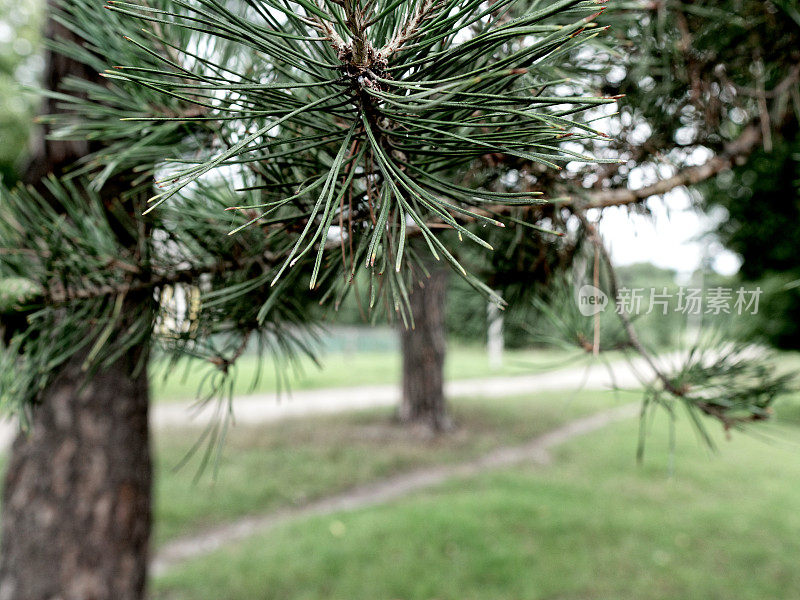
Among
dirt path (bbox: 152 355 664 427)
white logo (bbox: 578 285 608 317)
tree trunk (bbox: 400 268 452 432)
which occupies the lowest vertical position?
dirt path (bbox: 152 355 664 427)

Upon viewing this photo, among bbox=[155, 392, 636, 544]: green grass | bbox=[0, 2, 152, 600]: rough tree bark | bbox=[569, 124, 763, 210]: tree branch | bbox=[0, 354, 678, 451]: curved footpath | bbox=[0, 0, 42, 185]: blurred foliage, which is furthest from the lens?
bbox=[0, 0, 42, 185]: blurred foliage

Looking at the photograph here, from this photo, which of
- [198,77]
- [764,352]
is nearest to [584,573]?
[764,352]

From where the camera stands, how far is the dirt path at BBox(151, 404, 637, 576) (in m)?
3.39

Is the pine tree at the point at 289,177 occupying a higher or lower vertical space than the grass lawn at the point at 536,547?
higher

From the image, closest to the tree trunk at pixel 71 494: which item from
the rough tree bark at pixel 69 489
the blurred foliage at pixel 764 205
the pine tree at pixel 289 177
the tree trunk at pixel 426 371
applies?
the rough tree bark at pixel 69 489

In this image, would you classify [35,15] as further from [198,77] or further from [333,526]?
[198,77]

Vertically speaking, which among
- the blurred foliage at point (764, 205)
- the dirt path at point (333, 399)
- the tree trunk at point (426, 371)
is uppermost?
the blurred foliage at point (764, 205)

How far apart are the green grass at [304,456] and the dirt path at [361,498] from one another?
0.11 metres

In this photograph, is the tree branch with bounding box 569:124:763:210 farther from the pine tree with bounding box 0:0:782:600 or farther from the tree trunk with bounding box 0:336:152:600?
the tree trunk with bounding box 0:336:152:600

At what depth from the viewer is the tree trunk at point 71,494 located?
152 cm

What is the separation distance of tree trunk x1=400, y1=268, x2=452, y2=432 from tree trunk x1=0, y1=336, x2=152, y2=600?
15.8ft

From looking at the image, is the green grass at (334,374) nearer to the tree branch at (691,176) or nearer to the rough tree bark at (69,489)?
the rough tree bark at (69,489)

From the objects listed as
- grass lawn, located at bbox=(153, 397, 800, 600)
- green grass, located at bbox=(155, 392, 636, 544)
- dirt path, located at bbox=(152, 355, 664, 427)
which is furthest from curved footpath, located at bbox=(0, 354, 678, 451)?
grass lawn, located at bbox=(153, 397, 800, 600)

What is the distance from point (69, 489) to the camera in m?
1.53
